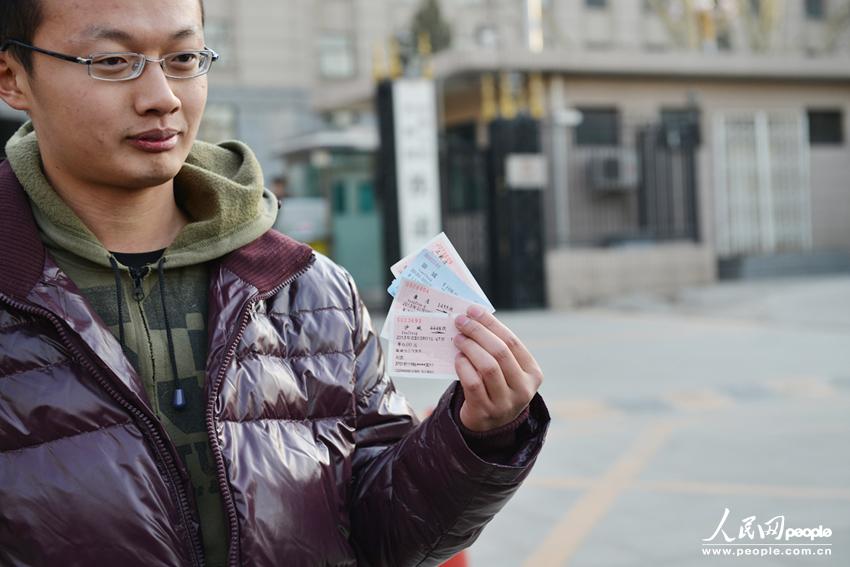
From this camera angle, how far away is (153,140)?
65.4 inches

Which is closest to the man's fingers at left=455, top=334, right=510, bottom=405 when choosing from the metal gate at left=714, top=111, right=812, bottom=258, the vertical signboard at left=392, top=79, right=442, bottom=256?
the vertical signboard at left=392, top=79, right=442, bottom=256

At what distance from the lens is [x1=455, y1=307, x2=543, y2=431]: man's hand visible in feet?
5.45

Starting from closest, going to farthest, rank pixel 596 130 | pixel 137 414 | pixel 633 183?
pixel 137 414 → pixel 633 183 → pixel 596 130

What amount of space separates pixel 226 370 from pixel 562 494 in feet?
14.1

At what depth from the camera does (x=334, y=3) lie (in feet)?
107

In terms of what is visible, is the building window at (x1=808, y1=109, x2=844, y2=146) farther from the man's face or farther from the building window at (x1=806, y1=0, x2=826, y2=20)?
the man's face

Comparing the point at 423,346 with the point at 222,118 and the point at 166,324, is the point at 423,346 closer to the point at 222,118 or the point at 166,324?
the point at 166,324

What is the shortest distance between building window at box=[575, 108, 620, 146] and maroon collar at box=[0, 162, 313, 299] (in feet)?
50.8

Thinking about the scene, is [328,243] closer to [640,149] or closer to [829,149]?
[640,149]

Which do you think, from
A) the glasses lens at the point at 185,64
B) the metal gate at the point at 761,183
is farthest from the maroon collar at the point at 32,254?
the metal gate at the point at 761,183

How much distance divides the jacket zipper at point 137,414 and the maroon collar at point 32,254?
1.8 inches
